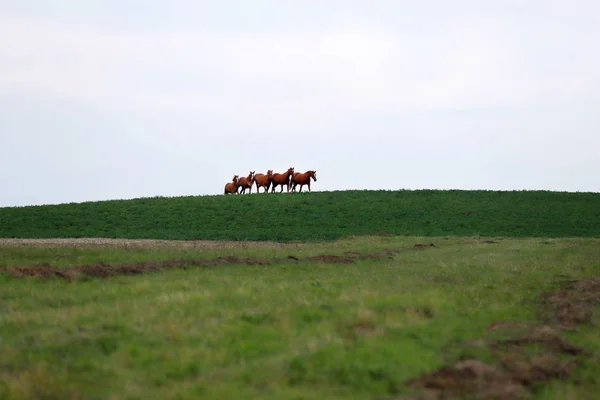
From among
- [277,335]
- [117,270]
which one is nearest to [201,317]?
[277,335]

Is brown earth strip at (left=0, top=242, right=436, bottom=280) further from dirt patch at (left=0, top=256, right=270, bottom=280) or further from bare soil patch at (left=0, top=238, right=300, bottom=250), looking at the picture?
Answer: bare soil patch at (left=0, top=238, right=300, bottom=250)

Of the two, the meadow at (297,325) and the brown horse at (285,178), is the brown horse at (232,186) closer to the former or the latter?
the brown horse at (285,178)

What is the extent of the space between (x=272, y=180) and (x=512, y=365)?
213ft

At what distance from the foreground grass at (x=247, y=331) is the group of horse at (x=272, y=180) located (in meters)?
51.1

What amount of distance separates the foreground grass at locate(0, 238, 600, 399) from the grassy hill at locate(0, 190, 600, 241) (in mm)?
27050

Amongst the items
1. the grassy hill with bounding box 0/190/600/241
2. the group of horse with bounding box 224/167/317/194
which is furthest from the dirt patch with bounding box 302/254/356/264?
the group of horse with bounding box 224/167/317/194

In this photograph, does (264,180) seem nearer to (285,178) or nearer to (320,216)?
(285,178)

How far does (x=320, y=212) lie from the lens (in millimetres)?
56750

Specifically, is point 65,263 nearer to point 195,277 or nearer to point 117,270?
point 117,270

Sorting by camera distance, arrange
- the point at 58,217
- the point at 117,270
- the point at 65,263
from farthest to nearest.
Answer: the point at 58,217 < the point at 65,263 < the point at 117,270

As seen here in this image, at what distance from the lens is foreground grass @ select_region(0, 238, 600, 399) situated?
9523mm

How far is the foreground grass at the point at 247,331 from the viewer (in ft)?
31.2

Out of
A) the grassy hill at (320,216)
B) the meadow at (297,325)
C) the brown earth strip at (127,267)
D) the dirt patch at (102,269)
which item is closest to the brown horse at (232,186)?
the grassy hill at (320,216)

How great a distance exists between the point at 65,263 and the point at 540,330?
16.1 m
